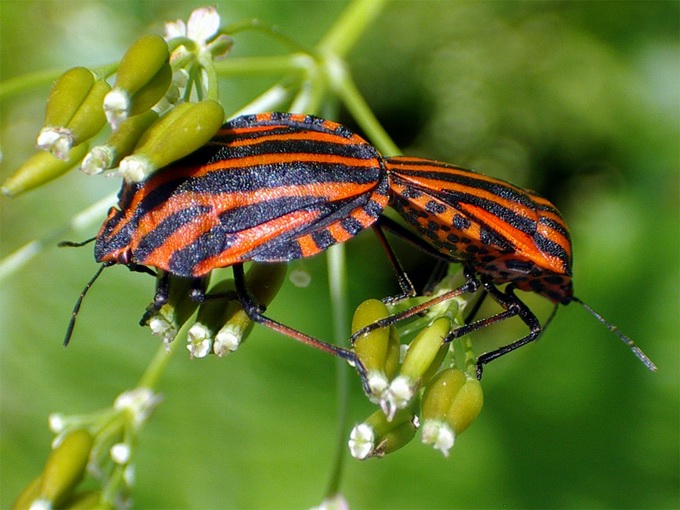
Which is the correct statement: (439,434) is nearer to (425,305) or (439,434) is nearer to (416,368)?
(416,368)

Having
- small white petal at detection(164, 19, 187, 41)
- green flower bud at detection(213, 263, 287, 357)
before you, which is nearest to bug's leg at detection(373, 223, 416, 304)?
green flower bud at detection(213, 263, 287, 357)

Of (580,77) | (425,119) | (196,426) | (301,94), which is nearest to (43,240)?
(301,94)

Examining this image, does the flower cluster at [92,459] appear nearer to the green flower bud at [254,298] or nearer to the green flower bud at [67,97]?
the green flower bud at [254,298]

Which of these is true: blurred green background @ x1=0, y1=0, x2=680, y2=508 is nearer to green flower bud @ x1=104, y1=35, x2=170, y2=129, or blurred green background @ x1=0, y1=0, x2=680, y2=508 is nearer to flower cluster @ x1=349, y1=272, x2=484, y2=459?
flower cluster @ x1=349, y1=272, x2=484, y2=459

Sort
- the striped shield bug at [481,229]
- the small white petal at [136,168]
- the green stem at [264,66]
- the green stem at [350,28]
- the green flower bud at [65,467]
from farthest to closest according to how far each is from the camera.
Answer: the green stem at [350,28], the green stem at [264,66], the green flower bud at [65,467], the striped shield bug at [481,229], the small white petal at [136,168]

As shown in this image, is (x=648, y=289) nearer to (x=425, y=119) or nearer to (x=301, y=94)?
(x=425, y=119)

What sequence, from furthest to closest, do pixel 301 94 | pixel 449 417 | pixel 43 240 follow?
1. pixel 301 94
2. pixel 43 240
3. pixel 449 417

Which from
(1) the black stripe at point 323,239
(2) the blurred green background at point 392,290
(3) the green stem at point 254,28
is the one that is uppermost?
(3) the green stem at point 254,28

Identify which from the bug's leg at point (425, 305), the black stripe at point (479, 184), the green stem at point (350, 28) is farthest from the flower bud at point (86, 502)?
the green stem at point (350, 28)
